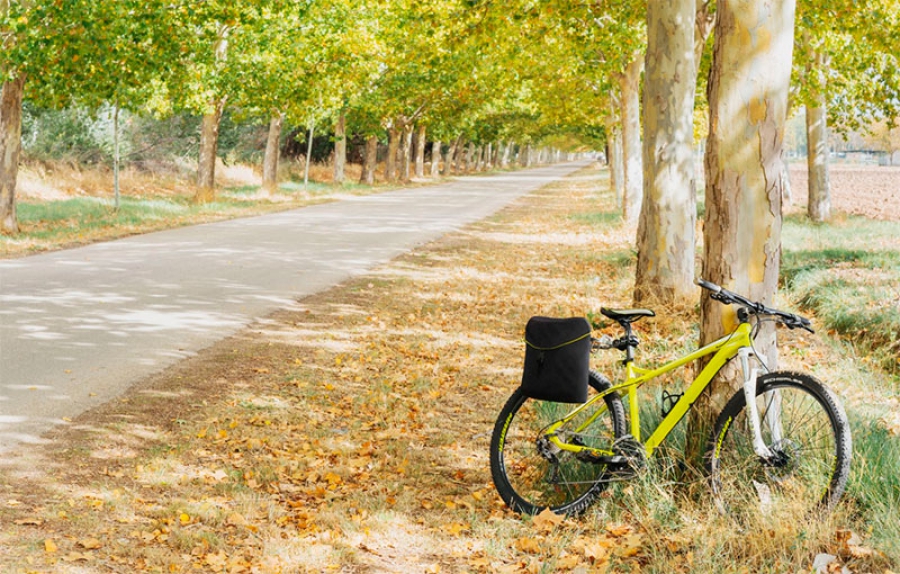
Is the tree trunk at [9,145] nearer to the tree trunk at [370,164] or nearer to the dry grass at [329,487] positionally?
the dry grass at [329,487]

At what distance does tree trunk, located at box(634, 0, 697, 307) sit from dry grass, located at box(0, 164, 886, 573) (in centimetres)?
122

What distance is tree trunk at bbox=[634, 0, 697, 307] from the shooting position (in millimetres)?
10750

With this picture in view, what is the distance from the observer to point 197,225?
842 inches

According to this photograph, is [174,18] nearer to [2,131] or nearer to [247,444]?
[2,131]

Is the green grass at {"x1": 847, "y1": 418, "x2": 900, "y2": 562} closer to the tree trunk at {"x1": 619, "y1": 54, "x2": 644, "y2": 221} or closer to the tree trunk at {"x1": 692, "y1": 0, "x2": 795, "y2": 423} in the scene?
the tree trunk at {"x1": 692, "y1": 0, "x2": 795, "y2": 423}

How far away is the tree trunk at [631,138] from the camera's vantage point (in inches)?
884

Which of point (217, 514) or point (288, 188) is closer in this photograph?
point (217, 514)

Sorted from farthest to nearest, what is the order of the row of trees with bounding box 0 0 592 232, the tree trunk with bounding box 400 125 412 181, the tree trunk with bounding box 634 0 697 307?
the tree trunk with bounding box 400 125 412 181 < the row of trees with bounding box 0 0 592 232 < the tree trunk with bounding box 634 0 697 307

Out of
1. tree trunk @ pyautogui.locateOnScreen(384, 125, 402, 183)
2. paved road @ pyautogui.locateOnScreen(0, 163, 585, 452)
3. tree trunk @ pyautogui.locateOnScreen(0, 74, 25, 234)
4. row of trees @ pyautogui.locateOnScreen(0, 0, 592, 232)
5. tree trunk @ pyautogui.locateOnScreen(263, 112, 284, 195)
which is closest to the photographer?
paved road @ pyautogui.locateOnScreen(0, 163, 585, 452)

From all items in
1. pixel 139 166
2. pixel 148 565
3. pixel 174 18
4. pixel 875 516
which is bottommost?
pixel 148 565

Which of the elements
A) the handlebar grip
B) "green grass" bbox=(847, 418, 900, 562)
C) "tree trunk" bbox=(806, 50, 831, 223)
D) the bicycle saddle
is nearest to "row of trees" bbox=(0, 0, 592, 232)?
"tree trunk" bbox=(806, 50, 831, 223)

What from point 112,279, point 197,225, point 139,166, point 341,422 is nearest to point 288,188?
point 139,166

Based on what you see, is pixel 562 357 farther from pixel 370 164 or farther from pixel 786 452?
pixel 370 164

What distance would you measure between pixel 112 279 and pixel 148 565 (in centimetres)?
893
